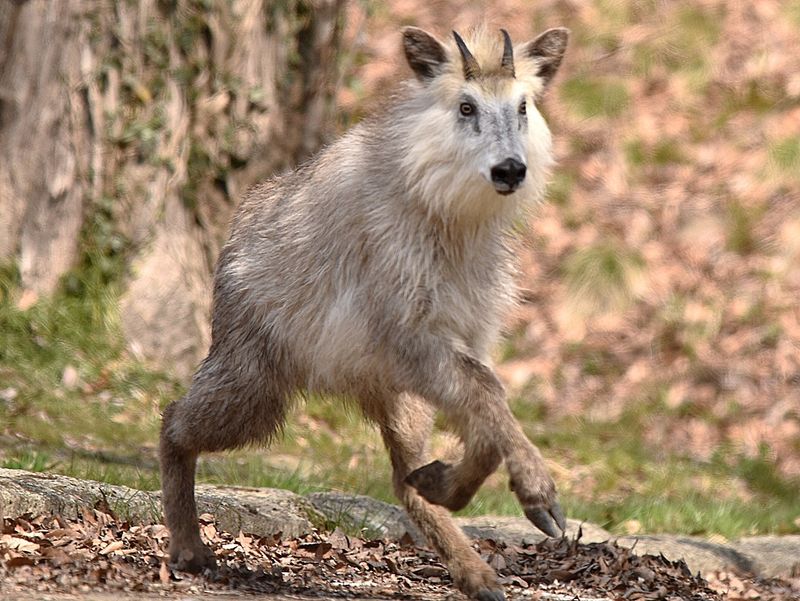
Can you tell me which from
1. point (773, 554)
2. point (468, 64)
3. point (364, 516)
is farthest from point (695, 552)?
point (468, 64)

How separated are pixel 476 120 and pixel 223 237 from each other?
16.3 feet

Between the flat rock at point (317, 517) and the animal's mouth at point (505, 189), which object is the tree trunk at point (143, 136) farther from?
the animal's mouth at point (505, 189)

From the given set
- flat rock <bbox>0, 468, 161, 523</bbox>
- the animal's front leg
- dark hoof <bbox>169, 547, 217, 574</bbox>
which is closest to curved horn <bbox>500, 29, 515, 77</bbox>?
the animal's front leg

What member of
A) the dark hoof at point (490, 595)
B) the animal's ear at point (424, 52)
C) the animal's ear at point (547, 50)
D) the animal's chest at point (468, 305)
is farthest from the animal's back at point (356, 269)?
the dark hoof at point (490, 595)

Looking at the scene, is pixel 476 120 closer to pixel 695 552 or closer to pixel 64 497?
pixel 64 497

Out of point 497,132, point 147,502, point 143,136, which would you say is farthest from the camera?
point 143,136

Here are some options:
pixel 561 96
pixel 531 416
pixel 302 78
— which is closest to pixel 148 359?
pixel 302 78

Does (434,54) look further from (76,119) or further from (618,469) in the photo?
(618,469)

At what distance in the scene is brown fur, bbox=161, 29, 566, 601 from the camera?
4711 mm

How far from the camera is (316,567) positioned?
5312 mm

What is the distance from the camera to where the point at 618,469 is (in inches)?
368

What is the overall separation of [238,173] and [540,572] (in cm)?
474

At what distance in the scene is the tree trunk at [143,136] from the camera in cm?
868

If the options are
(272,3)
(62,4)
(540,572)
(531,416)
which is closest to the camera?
(540,572)
